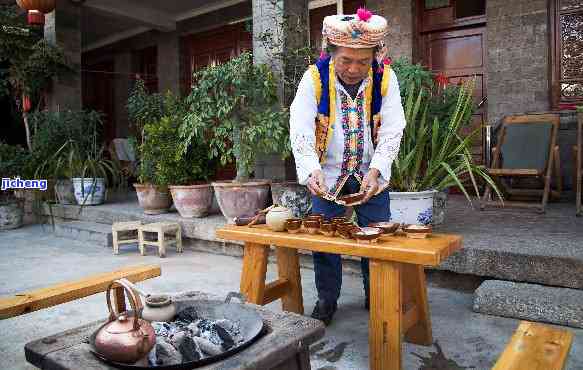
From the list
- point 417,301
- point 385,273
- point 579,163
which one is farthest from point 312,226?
point 579,163

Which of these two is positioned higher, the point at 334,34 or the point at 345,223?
the point at 334,34

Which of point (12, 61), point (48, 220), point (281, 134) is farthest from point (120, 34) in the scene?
point (281, 134)

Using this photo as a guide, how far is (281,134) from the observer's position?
4.28 meters

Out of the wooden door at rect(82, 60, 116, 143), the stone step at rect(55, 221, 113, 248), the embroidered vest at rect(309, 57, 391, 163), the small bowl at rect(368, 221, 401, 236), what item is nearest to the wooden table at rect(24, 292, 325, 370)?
the small bowl at rect(368, 221, 401, 236)

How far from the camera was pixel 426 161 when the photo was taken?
4.00m

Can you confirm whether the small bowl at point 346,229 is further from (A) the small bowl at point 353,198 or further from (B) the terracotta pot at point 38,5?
(B) the terracotta pot at point 38,5

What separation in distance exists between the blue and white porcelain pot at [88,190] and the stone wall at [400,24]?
4304 millimetres

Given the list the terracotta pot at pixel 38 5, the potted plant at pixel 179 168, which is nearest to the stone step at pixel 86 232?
the potted plant at pixel 179 168

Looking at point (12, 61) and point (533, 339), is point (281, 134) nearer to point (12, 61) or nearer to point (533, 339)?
point (533, 339)

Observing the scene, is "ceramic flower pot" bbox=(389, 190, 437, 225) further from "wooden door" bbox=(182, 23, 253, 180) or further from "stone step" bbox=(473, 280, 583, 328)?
"wooden door" bbox=(182, 23, 253, 180)

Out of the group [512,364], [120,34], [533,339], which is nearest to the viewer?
[512,364]

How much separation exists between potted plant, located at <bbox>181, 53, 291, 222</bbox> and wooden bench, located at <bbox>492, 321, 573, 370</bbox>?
2915 millimetres

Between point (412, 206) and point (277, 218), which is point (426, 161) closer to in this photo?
point (412, 206)

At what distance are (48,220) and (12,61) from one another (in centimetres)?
246
